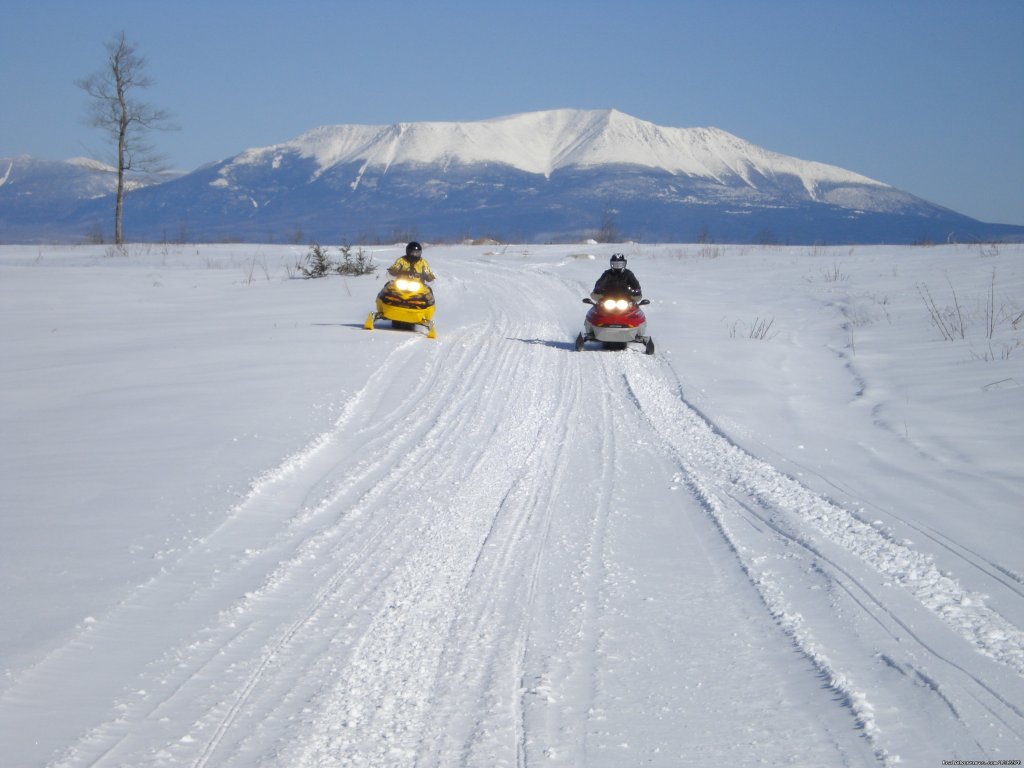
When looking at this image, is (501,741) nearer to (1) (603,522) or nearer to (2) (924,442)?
(1) (603,522)

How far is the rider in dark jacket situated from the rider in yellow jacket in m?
2.94

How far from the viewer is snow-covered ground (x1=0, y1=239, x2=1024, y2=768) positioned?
370cm

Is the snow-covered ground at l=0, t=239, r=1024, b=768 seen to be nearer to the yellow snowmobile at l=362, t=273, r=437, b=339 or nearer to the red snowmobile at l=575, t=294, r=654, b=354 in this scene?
the red snowmobile at l=575, t=294, r=654, b=354

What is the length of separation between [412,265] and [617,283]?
143 inches

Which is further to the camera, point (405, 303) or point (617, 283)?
point (617, 283)

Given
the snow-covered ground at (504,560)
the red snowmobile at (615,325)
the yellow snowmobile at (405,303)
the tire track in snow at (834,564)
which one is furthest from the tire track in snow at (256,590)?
the yellow snowmobile at (405,303)

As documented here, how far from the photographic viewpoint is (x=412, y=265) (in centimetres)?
1702

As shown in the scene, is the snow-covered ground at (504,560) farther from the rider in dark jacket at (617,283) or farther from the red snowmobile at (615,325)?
the rider in dark jacket at (617,283)

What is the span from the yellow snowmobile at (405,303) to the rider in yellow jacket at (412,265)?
12 centimetres

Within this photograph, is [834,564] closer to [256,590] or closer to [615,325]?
[256,590]

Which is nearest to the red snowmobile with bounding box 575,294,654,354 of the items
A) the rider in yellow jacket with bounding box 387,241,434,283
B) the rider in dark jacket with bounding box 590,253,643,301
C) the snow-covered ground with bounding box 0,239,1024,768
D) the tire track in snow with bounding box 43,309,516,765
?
the rider in dark jacket with bounding box 590,253,643,301

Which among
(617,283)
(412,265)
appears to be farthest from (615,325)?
(412,265)

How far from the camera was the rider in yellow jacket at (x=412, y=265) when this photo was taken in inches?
658

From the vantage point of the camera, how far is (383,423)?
950 centimetres
